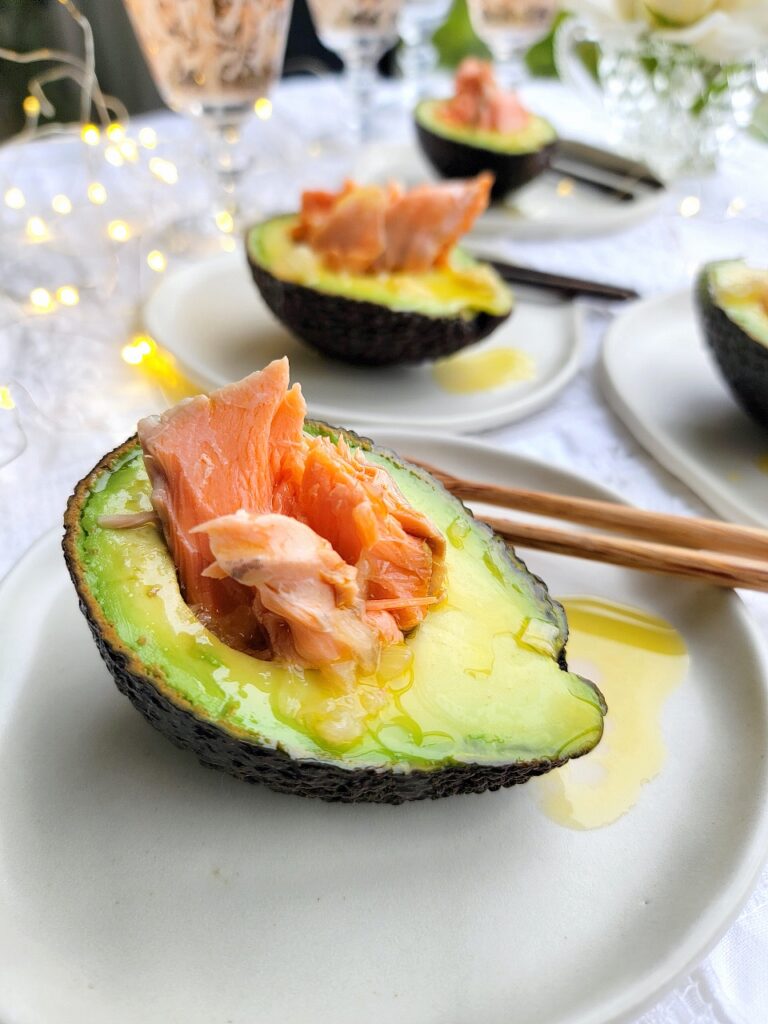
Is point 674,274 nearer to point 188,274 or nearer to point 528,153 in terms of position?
point 528,153

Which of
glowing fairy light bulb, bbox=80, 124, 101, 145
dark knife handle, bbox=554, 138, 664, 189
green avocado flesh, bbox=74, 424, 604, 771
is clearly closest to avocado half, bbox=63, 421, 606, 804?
green avocado flesh, bbox=74, 424, 604, 771

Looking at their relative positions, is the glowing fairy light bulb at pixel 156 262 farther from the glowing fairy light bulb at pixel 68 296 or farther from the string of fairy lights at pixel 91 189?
the glowing fairy light bulb at pixel 68 296

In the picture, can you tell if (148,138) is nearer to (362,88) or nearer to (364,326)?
(362,88)

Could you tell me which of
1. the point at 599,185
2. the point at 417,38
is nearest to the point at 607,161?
the point at 599,185

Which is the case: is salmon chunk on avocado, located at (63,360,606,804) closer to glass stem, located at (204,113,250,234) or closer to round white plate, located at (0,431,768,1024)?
round white plate, located at (0,431,768,1024)

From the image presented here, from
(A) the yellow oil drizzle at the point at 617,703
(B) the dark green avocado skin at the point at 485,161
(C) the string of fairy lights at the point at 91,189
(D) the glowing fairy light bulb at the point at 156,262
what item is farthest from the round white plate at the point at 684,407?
(D) the glowing fairy light bulb at the point at 156,262

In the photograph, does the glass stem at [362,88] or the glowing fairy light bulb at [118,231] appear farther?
the glass stem at [362,88]
